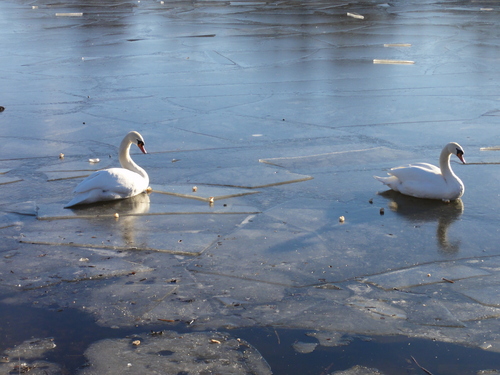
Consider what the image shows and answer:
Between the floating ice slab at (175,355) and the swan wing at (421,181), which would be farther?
the swan wing at (421,181)

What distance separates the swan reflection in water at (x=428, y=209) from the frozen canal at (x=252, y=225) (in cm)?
3

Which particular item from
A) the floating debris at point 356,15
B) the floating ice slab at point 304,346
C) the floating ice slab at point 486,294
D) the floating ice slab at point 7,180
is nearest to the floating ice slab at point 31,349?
the floating ice slab at point 304,346

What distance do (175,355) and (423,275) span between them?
2120 mm

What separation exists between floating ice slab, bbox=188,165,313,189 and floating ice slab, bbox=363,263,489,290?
8.05ft

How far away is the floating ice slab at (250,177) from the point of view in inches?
295

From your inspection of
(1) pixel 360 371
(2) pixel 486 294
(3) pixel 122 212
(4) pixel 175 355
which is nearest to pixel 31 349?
(4) pixel 175 355

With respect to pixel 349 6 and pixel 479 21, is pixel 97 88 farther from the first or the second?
pixel 349 6

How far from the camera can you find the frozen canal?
13.9ft

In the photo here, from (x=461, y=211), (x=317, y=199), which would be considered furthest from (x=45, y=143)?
(x=461, y=211)

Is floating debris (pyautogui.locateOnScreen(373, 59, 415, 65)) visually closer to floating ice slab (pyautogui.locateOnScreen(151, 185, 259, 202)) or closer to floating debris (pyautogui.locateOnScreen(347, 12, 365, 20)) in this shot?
floating ice slab (pyautogui.locateOnScreen(151, 185, 259, 202))

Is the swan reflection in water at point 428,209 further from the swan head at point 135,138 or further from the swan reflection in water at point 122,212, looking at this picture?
the swan head at point 135,138

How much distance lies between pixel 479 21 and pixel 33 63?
48.9 ft

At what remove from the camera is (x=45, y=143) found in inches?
364

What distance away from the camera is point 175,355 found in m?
4.10
